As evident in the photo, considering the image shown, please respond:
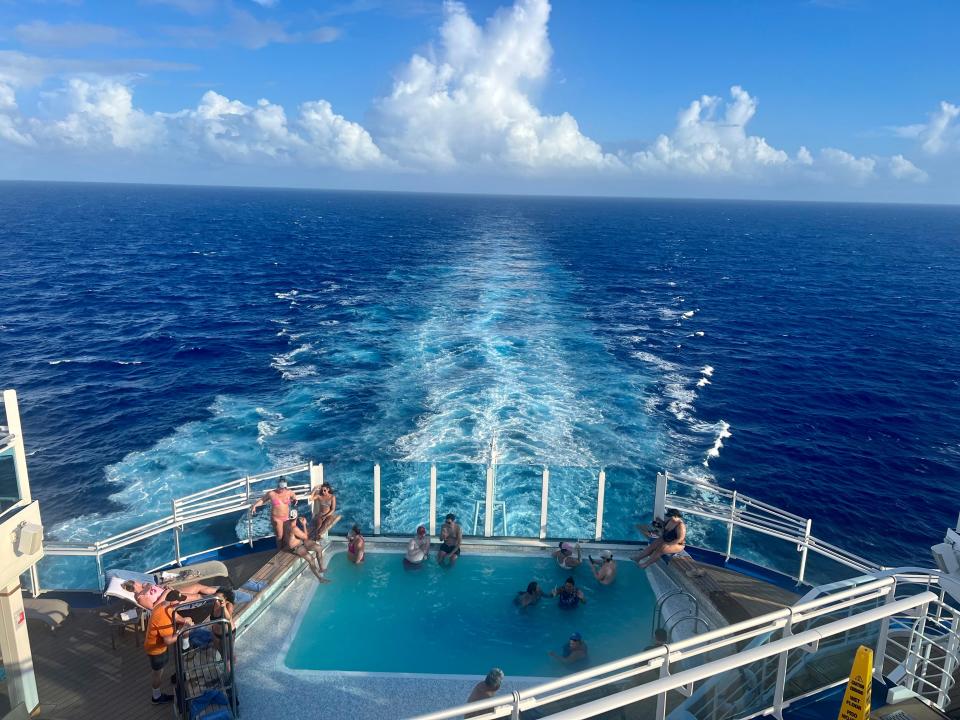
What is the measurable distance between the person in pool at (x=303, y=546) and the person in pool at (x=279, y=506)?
8.0 inches

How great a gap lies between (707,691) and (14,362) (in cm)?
4715

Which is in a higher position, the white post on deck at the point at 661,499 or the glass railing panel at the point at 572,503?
the white post on deck at the point at 661,499

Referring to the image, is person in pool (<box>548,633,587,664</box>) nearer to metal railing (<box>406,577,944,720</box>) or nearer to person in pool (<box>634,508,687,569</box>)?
metal railing (<box>406,577,944,720</box>)

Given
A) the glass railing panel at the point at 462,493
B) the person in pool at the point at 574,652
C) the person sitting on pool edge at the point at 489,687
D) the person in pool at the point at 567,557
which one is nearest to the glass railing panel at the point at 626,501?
the glass railing panel at the point at 462,493

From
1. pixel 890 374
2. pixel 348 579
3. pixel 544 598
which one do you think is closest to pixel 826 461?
pixel 890 374

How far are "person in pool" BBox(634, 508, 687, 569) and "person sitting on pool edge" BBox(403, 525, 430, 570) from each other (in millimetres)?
4126

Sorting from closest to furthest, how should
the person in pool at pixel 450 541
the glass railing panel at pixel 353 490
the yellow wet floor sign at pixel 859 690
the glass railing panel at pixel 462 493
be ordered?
the yellow wet floor sign at pixel 859 690, the person in pool at pixel 450 541, the glass railing panel at pixel 462 493, the glass railing panel at pixel 353 490

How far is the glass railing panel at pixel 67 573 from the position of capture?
2005 centimetres

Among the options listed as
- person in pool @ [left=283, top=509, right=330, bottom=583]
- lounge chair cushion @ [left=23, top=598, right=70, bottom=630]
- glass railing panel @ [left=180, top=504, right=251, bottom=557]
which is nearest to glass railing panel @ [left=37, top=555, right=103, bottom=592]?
glass railing panel @ [left=180, top=504, right=251, bottom=557]

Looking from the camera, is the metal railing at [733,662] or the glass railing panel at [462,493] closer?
the metal railing at [733,662]

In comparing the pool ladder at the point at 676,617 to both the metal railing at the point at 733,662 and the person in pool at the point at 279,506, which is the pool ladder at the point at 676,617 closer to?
the metal railing at the point at 733,662

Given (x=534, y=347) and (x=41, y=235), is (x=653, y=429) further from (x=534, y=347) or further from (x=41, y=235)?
(x=41, y=235)

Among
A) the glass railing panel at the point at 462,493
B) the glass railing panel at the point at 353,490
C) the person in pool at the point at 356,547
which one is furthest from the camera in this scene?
the glass railing panel at the point at 353,490

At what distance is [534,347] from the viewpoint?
41.9 m
